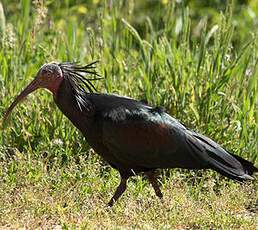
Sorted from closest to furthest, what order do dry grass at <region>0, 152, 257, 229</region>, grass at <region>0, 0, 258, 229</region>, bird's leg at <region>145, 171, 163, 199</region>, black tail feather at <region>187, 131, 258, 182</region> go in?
1. dry grass at <region>0, 152, 257, 229</region>
2. grass at <region>0, 0, 258, 229</region>
3. black tail feather at <region>187, 131, 258, 182</region>
4. bird's leg at <region>145, 171, 163, 199</region>

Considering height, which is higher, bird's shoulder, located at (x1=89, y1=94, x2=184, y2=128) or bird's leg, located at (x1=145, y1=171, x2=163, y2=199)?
bird's shoulder, located at (x1=89, y1=94, x2=184, y2=128)

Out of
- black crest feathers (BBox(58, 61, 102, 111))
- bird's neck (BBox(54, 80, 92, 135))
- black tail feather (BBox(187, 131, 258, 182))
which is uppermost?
black crest feathers (BBox(58, 61, 102, 111))

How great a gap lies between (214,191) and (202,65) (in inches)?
49.4

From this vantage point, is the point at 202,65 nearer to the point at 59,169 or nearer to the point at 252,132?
the point at 252,132

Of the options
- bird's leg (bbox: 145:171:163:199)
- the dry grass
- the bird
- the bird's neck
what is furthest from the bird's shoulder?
the dry grass

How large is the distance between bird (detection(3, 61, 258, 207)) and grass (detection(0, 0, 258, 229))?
31 centimetres

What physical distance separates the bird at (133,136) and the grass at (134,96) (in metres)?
0.31

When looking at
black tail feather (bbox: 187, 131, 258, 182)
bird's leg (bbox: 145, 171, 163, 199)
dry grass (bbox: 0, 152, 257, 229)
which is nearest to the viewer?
dry grass (bbox: 0, 152, 257, 229)

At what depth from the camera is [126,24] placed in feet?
25.8

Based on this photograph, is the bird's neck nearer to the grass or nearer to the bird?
the bird

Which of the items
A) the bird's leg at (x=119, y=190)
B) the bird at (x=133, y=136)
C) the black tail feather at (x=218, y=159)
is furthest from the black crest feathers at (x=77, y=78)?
the black tail feather at (x=218, y=159)

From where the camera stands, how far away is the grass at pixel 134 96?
613cm

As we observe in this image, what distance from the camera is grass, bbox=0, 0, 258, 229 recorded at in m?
6.13

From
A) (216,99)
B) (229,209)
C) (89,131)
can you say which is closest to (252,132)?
(216,99)
